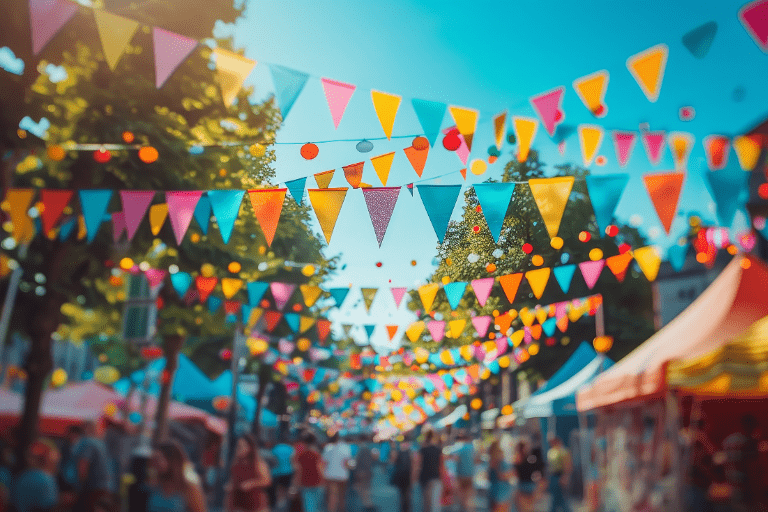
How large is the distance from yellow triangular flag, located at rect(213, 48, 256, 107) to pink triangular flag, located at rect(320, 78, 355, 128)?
67 cm

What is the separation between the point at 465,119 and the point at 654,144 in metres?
1.92

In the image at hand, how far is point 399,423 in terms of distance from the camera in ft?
160

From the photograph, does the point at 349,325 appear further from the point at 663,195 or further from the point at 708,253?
the point at 663,195

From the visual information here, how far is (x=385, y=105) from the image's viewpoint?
5555 mm

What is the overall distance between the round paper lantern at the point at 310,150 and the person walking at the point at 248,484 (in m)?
3.12

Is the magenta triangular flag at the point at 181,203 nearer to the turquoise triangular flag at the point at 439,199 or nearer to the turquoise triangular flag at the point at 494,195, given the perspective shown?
the turquoise triangular flag at the point at 439,199

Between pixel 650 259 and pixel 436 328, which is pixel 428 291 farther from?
pixel 650 259

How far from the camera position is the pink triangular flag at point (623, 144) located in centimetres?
602

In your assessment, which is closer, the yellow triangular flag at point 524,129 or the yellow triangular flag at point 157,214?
the yellow triangular flag at point 524,129

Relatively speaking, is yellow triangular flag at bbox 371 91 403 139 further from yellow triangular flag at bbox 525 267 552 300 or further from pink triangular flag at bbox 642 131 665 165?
yellow triangular flag at bbox 525 267 552 300

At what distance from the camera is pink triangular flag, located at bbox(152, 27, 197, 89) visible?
16.9 ft

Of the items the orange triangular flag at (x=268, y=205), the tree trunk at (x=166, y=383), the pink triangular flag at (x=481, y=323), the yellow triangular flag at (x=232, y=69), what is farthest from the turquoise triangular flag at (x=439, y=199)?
the tree trunk at (x=166, y=383)

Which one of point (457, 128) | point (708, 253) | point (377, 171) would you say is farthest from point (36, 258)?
point (708, 253)

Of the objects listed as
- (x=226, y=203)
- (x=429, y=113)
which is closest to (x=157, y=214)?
(x=226, y=203)
